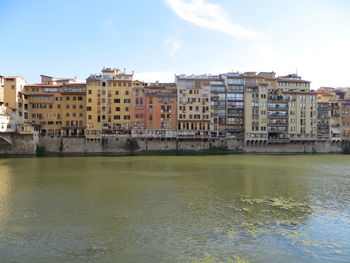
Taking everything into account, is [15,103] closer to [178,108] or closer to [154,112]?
[154,112]

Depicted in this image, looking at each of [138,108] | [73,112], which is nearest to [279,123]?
[138,108]

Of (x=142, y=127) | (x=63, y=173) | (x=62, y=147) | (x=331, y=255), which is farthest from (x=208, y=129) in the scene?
(x=331, y=255)

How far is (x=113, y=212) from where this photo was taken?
23.0 meters

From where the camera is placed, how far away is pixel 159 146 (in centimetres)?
8044

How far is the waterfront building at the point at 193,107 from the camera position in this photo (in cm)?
8212

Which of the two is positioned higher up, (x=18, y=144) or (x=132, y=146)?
(x=18, y=144)

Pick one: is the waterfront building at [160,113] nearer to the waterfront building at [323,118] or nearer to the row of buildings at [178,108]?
the row of buildings at [178,108]

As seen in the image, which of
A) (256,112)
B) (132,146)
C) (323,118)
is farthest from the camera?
(323,118)

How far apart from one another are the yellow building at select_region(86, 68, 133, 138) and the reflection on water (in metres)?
43.6

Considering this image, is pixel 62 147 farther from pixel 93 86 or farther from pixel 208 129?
pixel 208 129

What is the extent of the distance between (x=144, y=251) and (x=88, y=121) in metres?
67.8

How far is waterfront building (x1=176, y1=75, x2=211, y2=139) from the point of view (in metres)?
82.1

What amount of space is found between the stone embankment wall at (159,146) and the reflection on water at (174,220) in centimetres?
3995

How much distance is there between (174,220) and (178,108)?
206 feet
